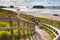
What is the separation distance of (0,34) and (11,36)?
1.59 feet

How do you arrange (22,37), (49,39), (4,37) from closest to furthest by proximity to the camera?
1. (4,37)
2. (22,37)
3. (49,39)

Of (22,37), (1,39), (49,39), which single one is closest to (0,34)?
(1,39)

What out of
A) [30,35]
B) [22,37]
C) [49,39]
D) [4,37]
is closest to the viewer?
[4,37]

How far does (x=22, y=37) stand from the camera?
1134 cm

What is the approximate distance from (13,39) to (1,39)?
0.69m

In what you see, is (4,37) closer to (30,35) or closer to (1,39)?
(1,39)

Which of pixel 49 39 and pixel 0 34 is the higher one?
pixel 0 34

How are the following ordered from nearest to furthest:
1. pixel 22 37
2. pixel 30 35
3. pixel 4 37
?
1. pixel 4 37
2. pixel 22 37
3. pixel 30 35

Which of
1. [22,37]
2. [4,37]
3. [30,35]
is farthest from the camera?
[30,35]

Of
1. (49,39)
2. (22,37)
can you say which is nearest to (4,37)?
(22,37)

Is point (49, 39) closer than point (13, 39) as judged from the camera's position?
No

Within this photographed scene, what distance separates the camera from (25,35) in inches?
462

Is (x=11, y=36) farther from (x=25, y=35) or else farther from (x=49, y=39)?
(x=49, y=39)

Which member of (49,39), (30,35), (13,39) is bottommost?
(49,39)
